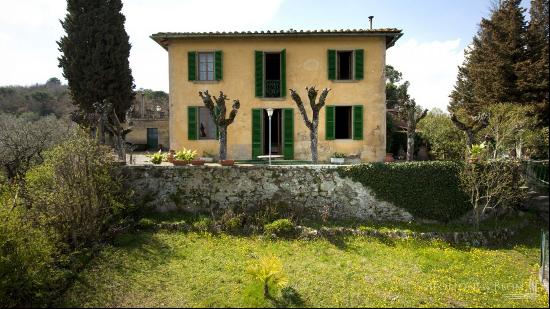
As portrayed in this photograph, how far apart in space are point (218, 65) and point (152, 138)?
1125 cm

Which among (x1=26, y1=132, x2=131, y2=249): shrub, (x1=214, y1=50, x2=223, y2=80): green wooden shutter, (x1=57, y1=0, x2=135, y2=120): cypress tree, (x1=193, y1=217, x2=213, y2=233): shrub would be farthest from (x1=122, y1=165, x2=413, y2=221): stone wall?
(x1=57, y1=0, x2=135, y2=120): cypress tree

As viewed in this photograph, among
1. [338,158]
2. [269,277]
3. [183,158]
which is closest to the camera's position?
[269,277]

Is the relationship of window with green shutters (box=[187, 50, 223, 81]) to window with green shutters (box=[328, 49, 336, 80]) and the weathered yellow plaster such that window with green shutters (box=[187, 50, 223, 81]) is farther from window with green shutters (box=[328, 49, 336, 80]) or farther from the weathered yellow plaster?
window with green shutters (box=[328, 49, 336, 80])

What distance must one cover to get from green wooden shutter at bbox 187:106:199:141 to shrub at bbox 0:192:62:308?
902 centimetres

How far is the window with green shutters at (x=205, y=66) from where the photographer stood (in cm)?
1783

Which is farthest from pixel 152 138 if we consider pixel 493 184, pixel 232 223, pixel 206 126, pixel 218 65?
pixel 493 184

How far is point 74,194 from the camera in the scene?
11.2 metres

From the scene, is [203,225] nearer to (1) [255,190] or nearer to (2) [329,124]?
(1) [255,190]

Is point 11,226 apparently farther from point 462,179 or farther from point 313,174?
point 462,179

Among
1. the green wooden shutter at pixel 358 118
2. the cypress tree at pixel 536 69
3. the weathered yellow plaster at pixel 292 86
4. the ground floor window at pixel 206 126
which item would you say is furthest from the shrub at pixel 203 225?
the cypress tree at pixel 536 69

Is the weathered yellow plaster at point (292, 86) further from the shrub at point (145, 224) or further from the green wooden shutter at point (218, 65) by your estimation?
the shrub at point (145, 224)

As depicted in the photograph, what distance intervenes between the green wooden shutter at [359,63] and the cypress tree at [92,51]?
42.8ft

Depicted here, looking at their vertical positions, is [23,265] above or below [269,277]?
above

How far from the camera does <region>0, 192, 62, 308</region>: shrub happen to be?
887cm
